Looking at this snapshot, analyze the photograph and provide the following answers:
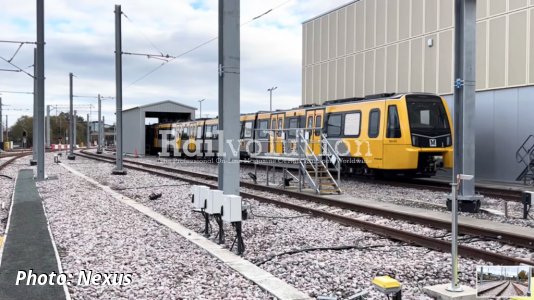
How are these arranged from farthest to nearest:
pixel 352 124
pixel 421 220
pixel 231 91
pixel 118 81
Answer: pixel 118 81 → pixel 352 124 → pixel 421 220 → pixel 231 91

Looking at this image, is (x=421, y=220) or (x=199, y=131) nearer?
(x=421, y=220)

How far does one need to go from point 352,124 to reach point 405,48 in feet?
25.2

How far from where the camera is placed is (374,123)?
16.6 meters

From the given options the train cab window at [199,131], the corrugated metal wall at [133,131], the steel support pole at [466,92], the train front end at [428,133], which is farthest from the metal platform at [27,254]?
the corrugated metal wall at [133,131]

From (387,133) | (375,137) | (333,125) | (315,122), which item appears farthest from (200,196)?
(315,122)

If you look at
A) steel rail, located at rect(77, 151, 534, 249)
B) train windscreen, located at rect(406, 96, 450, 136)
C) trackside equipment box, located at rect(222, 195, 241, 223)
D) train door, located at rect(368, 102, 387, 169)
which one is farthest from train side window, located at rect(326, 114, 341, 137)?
trackside equipment box, located at rect(222, 195, 241, 223)

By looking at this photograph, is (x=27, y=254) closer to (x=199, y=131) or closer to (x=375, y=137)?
(x=375, y=137)

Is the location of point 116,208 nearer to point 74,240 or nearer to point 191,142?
point 74,240

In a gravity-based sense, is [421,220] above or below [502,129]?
below

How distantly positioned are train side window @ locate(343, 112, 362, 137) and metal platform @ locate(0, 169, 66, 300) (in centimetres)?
1054

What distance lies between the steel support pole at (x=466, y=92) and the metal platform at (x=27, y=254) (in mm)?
8290

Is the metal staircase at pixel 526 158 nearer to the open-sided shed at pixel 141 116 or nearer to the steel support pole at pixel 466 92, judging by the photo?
the steel support pole at pixel 466 92

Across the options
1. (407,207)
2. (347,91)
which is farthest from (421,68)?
(407,207)

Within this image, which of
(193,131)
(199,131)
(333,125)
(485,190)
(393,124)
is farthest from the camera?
(193,131)
